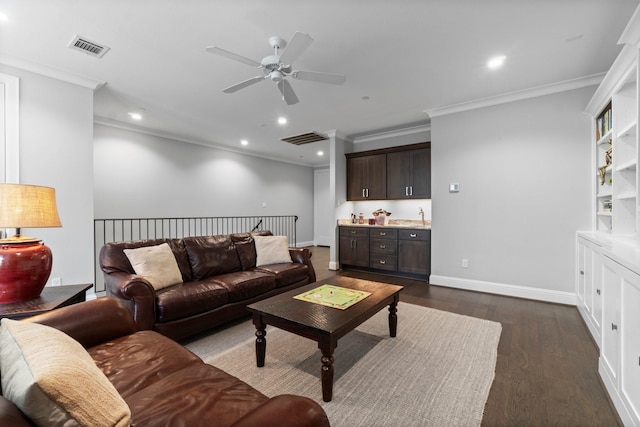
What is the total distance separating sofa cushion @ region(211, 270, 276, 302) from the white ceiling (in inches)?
88.9

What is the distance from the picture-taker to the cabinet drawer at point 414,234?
4528 mm

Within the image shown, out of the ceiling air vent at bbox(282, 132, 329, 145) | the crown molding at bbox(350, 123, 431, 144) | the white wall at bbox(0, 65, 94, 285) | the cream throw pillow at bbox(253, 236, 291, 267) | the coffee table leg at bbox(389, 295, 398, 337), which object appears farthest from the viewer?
the ceiling air vent at bbox(282, 132, 329, 145)

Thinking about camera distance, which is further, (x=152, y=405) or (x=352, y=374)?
(x=352, y=374)

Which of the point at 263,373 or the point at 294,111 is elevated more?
the point at 294,111

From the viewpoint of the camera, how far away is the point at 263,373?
6.64 ft

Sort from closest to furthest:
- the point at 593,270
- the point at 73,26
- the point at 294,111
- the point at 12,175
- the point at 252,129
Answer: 1. the point at 73,26
2. the point at 593,270
3. the point at 12,175
4. the point at 294,111
5. the point at 252,129

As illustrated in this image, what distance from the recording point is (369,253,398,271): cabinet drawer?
487 centimetres

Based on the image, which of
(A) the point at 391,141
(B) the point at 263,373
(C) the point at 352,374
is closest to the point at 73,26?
(B) the point at 263,373

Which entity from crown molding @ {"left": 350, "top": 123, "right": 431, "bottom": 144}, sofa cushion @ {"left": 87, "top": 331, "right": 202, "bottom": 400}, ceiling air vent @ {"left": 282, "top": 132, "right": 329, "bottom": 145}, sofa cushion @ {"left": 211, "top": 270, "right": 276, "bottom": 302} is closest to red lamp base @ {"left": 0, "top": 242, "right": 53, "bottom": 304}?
sofa cushion @ {"left": 87, "top": 331, "right": 202, "bottom": 400}

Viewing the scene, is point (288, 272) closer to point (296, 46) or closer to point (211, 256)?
point (211, 256)

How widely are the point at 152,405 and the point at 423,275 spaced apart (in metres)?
4.27

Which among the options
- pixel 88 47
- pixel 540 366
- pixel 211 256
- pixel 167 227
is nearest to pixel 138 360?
pixel 211 256

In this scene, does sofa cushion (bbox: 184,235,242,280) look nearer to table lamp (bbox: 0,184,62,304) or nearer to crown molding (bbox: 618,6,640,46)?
table lamp (bbox: 0,184,62,304)

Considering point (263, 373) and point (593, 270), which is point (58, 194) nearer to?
point (263, 373)
